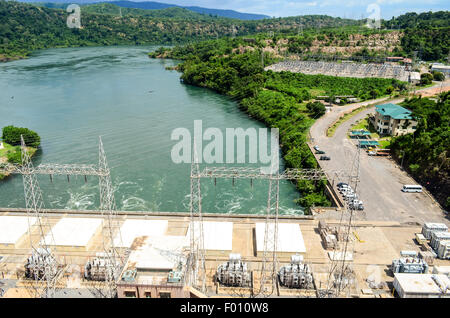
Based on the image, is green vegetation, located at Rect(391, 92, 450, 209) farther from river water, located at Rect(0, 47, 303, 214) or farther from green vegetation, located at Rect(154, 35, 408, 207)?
river water, located at Rect(0, 47, 303, 214)

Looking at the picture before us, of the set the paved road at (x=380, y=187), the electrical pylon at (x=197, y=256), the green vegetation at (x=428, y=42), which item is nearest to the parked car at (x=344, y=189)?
the paved road at (x=380, y=187)

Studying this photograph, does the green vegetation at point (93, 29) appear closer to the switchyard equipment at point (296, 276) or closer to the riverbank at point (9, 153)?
the riverbank at point (9, 153)

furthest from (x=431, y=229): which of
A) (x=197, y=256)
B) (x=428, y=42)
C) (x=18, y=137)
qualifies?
(x=428, y=42)

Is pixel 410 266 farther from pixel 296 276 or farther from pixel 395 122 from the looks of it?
pixel 395 122

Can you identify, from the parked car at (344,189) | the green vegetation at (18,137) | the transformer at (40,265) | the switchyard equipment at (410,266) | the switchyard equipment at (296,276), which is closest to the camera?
the switchyard equipment at (296,276)

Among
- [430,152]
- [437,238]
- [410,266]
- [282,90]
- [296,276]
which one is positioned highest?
[282,90]

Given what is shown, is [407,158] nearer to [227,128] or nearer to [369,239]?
[369,239]
